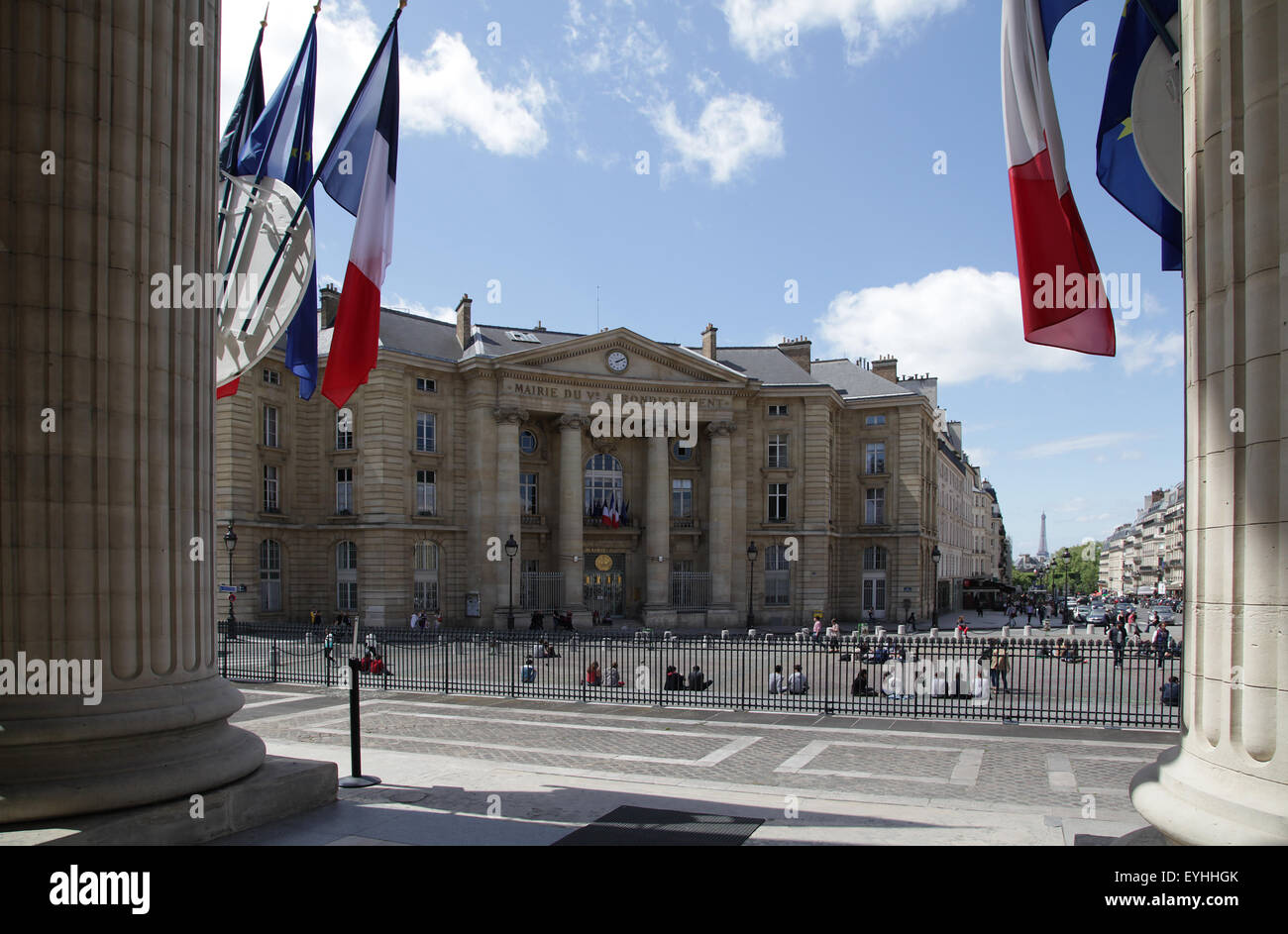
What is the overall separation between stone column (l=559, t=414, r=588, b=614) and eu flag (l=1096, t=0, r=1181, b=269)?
4048cm

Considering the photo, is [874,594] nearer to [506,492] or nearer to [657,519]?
[657,519]

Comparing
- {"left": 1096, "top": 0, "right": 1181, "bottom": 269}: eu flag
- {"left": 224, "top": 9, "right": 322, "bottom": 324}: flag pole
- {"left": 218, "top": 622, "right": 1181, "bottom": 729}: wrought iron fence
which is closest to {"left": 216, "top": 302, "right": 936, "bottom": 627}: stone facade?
{"left": 218, "top": 622, "right": 1181, "bottom": 729}: wrought iron fence

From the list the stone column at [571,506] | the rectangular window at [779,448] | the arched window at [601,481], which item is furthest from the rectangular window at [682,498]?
the stone column at [571,506]

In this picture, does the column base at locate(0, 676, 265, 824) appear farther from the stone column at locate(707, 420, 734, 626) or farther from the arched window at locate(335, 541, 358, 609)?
the stone column at locate(707, 420, 734, 626)

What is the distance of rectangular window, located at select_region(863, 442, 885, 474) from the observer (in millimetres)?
54812

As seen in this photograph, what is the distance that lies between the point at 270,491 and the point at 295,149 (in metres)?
33.0

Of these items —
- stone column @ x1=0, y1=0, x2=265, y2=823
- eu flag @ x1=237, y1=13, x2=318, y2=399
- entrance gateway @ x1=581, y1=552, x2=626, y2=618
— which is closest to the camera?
stone column @ x1=0, y1=0, x2=265, y2=823

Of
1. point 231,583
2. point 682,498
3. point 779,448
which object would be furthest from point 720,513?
point 231,583

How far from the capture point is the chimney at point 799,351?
56500mm
